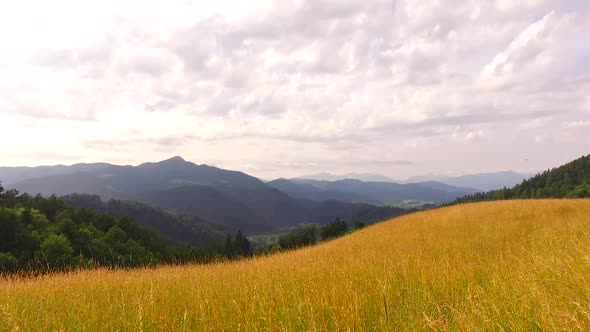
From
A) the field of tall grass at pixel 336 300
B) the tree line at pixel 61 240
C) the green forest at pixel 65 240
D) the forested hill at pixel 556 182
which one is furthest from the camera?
the forested hill at pixel 556 182

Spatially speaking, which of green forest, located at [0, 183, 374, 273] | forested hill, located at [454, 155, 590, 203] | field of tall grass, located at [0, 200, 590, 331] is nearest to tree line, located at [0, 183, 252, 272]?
green forest, located at [0, 183, 374, 273]

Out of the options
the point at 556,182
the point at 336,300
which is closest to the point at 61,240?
the point at 336,300

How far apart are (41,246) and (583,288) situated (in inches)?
1395

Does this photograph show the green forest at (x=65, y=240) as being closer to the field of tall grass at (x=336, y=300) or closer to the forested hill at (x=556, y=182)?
the field of tall grass at (x=336, y=300)

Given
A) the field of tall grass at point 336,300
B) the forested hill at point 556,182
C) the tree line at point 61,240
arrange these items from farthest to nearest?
the forested hill at point 556,182 → the tree line at point 61,240 → the field of tall grass at point 336,300

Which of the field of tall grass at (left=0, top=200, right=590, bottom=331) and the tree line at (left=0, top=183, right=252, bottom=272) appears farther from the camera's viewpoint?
the tree line at (left=0, top=183, right=252, bottom=272)

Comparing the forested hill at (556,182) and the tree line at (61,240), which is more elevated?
the forested hill at (556,182)

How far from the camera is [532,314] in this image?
3.51 meters

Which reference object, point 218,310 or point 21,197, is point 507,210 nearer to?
point 218,310

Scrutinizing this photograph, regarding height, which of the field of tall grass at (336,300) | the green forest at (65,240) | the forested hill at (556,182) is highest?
the forested hill at (556,182)

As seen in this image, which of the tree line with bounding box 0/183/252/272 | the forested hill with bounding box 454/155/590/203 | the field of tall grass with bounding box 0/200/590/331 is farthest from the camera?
the forested hill with bounding box 454/155/590/203

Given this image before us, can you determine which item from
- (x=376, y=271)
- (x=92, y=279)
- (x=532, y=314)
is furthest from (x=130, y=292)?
(x=532, y=314)

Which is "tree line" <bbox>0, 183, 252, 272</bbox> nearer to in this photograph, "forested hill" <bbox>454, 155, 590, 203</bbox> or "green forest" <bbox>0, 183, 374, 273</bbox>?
"green forest" <bbox>0, 183, 374, 273</bbox>

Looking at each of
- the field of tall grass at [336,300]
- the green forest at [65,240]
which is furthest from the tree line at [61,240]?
the field of tall grass at [336,300]
